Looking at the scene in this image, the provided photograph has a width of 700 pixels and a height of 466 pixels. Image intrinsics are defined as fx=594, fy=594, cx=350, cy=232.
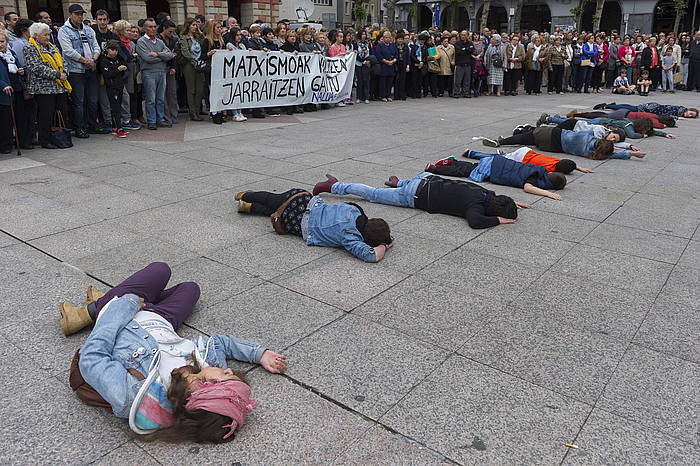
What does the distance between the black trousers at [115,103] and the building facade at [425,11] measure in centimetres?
1040

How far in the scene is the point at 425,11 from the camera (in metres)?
59.3

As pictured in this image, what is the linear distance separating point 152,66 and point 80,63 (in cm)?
139

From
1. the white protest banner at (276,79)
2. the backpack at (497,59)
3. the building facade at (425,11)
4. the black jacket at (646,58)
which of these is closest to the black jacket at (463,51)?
the backpack at (497,59)

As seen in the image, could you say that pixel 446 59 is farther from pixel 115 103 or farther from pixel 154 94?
pixel 115 103

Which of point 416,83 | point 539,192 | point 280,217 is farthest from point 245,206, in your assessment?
point 416,83

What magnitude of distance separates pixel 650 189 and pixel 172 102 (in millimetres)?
8633

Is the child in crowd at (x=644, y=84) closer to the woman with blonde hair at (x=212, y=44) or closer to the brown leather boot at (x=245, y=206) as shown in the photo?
the woman with blonde hair at (x=212, y=44)

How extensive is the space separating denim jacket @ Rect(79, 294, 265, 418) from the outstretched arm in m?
4.55

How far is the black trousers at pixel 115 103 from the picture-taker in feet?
33.5

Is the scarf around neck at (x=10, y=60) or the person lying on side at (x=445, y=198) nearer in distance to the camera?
the person lying on side at (x=445, y=198)

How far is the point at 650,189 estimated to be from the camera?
24.2 ft

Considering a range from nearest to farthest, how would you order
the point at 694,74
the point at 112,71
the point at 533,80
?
the point at 112,71 → the point at 533,80 → the point at 694,74

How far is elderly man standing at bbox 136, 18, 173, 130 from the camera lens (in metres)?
10.5

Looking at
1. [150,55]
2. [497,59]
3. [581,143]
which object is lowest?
[581,143]
